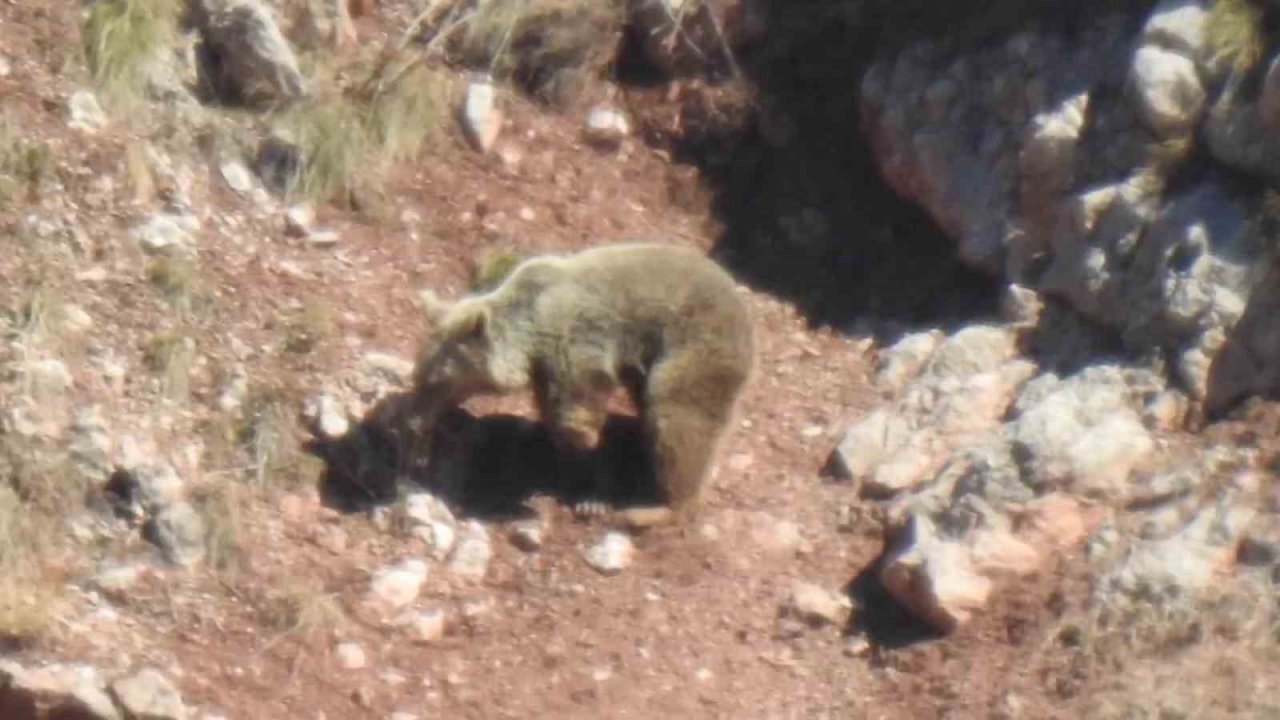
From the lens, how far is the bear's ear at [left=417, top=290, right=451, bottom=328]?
8203mm

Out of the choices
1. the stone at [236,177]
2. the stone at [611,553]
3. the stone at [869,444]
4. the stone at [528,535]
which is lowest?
the stone at [528,535]

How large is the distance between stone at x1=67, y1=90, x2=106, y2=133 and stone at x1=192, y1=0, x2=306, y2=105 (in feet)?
1.88

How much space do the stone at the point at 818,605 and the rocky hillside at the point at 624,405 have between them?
0.02 metres

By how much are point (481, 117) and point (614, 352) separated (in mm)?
1886

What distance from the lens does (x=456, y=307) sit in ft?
26.8

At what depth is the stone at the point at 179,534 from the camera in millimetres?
7496

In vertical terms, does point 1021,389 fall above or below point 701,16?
below

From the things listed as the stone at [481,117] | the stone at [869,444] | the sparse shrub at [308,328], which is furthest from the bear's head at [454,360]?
the stone at [481,117]

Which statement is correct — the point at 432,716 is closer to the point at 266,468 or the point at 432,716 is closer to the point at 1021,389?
the point at 266,468

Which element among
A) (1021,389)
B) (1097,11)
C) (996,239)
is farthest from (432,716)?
(1097,11)

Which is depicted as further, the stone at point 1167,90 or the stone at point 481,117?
the stone at point 481,117

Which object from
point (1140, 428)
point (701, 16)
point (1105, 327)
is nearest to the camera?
point (1140, 428)

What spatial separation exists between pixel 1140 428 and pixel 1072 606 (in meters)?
0.87

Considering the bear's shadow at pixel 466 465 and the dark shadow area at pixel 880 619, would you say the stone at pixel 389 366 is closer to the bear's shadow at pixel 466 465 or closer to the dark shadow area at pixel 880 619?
the bear's shadow at pixel 466 465
